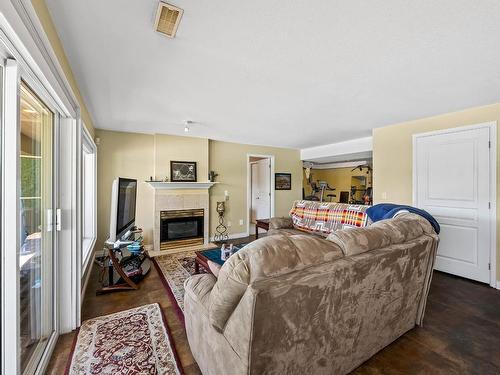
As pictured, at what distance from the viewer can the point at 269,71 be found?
203cm

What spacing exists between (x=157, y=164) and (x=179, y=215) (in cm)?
110

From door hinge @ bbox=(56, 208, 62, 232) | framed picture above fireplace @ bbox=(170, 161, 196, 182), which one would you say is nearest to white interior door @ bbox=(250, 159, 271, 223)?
framed picture above fireplace @ bbox=(170, 161, 196, 182)

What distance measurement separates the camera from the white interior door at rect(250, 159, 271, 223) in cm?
591

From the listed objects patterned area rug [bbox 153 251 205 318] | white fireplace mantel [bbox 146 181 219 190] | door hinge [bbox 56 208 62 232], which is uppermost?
white fireplace mantel [bbox 146 181 219 190]

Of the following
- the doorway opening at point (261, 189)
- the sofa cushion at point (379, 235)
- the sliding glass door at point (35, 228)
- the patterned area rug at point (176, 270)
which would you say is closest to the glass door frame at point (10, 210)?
the sliding glass door at point (35, 228)

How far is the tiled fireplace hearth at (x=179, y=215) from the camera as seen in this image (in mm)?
4273

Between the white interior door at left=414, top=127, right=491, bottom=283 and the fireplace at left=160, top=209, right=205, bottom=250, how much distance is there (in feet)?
12.9

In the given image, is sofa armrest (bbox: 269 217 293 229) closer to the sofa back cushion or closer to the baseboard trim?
the sofa back cushion

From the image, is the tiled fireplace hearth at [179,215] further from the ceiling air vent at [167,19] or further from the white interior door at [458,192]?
the white interior door at [458,192]

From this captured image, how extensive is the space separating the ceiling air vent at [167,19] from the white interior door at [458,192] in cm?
363

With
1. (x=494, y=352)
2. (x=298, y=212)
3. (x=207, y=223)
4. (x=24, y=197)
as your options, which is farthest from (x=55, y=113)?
(x=494, y=352)

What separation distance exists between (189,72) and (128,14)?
2.34ft

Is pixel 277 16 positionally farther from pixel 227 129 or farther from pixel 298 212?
pixel 298 212

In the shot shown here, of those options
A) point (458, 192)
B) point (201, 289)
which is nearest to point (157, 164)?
point (201, 289)
